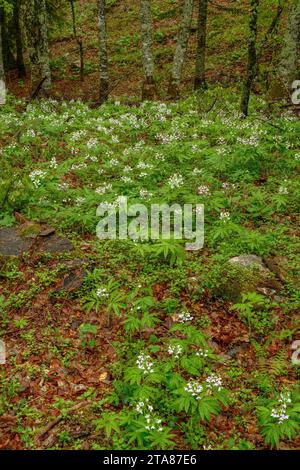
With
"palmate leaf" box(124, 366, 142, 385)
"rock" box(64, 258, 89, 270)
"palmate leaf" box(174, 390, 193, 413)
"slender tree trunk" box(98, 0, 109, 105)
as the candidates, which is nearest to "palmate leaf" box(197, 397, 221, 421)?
"palmate leaf" box(174, 390, 193, 413)

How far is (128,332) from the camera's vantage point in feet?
21.1

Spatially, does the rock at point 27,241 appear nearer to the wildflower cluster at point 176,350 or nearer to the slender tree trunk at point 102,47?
the wildflower cluster at point 176,350

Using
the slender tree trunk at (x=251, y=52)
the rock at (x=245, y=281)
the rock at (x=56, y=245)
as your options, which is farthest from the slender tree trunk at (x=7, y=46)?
the rock at (x=245, y=281)

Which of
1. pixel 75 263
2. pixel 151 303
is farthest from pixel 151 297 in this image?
pixel 75 263

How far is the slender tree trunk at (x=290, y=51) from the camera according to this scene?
15.2 m

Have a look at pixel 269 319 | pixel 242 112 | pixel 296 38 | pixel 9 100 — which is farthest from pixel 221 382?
pixel 9 100

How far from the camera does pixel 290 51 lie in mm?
15766

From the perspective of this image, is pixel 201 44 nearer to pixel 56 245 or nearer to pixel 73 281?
pixel 56 245

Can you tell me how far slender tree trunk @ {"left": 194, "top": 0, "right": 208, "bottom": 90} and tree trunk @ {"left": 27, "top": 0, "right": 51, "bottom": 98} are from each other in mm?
6653

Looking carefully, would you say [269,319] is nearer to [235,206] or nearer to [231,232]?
[231,232]

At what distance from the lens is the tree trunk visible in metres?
17.8

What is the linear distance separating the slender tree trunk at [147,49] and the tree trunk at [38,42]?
4.29 meters

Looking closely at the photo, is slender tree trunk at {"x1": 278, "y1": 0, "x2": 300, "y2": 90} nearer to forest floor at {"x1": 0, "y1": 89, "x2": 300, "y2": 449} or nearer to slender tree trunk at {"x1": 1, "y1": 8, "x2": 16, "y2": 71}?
forest floor at {"x1": 0, "y1": 89, "x2": 300, "y2": 449}

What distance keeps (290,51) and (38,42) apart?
1050cm
